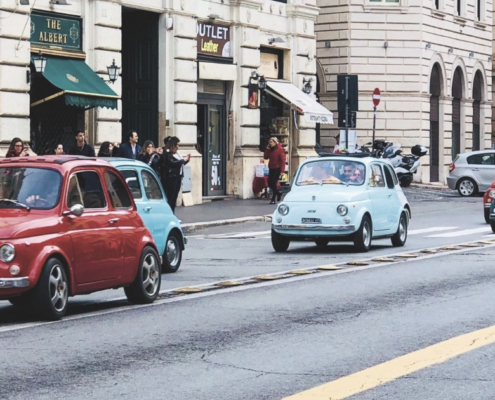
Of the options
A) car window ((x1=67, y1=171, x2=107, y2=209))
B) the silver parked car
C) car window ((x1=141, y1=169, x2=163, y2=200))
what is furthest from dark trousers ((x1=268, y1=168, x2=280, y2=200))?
car window ((x1=67, y1=171, x2=107, y2=209))

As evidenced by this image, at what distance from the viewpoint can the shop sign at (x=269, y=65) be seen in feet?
122

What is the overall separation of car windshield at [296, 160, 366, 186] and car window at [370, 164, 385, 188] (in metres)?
0.24

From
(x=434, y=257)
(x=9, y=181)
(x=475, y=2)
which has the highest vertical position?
(x=475, y=2)

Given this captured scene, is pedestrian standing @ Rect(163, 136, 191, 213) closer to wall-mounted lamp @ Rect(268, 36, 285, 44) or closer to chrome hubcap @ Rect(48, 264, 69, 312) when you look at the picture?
wall-mounted lamp @ Rect(268, 36, 285, 44)

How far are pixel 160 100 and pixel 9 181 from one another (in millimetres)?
20228

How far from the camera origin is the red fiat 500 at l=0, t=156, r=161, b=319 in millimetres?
10945

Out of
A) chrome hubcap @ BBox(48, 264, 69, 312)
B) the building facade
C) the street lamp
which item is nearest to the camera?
chrome hubcap @ BBox(48, 264, 69, 312)

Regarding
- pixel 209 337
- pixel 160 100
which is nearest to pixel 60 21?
pixel 160 100

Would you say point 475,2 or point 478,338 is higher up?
point 475,2

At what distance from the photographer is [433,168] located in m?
49.5

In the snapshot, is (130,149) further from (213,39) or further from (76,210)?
(76,210)

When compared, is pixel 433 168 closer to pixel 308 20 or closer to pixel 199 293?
pixel 308 20

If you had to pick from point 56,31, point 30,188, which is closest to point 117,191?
point 30,188

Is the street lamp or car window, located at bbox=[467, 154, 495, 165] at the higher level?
the street lamp
